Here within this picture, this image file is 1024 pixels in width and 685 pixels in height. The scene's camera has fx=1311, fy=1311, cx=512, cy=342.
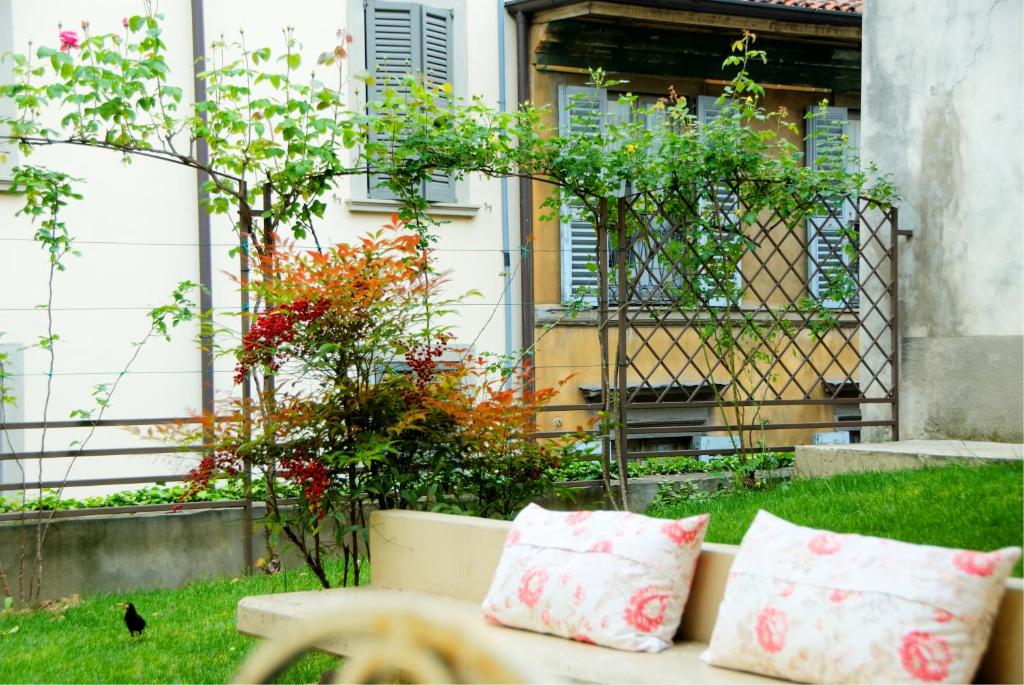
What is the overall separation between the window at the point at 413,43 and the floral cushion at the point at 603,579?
25.1 ft

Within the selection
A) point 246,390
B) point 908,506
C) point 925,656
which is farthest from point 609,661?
point 246,390

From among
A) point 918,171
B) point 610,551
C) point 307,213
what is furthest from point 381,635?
point 918,171

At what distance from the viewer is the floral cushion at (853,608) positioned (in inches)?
123

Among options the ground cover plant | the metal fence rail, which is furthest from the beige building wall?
the metal fence rail

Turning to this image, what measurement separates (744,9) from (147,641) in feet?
29.0

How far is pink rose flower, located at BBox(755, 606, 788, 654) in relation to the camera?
3443 mm

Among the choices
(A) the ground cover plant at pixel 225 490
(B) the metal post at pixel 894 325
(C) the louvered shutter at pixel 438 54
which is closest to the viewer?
(A) the ground cover plant at pixel 225 490

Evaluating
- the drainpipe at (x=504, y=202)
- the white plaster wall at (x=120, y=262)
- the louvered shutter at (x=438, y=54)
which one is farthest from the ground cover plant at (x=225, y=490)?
the louvered shutter at (x=438, y=54)

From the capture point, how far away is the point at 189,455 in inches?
358

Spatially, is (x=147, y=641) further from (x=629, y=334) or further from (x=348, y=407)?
(x=629, y=334)

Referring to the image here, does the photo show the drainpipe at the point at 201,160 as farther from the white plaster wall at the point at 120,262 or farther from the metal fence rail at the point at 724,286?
the metal fence rail at the point at 724,286

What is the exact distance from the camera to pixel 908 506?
5.94 metres

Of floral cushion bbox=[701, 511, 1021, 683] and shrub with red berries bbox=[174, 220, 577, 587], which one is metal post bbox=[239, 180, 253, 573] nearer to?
shrub with red berries bbox=[174, 220, 577, 587]

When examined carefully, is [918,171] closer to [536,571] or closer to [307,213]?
[307,213]
